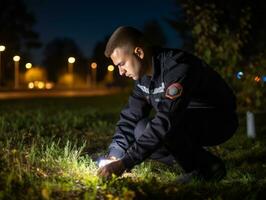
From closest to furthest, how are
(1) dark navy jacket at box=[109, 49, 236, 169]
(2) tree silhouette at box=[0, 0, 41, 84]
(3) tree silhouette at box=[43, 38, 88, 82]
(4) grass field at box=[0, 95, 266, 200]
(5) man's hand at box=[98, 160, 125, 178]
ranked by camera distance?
(4) grass field at box=[0, 95, 266, 200]
(5) man's hand at box=[98, 160, 125, 178]
(1) dark navy jacket at box=[109, 49, 236, 169]
(2) tree silhouette at box=[0, 0, 41, 84]
(3) tree silhouette at box=[43, 38, 88, 82]

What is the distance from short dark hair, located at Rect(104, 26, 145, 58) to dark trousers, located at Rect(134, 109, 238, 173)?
0.68 metres

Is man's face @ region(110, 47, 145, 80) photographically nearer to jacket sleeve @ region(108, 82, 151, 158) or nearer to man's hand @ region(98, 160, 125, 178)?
jacket sleeve @ region(108, 82, 151, 158)

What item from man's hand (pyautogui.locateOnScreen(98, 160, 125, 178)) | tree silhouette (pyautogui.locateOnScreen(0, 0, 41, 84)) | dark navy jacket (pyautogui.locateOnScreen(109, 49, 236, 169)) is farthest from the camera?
tree silhouette (pyautogui.locateOnScreen(0, 0, 41, 84))

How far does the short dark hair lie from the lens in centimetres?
397

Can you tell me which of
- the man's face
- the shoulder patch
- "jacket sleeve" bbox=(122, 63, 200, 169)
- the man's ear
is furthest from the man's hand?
the man's ear

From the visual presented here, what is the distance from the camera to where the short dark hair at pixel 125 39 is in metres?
3.97

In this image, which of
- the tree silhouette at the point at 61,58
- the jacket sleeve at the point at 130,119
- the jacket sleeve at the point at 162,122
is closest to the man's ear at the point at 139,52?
the jacket sleeve at the point at 162,122

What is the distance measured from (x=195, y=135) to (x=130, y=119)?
23.1 inches

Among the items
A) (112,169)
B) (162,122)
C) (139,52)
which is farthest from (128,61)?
(112,169)

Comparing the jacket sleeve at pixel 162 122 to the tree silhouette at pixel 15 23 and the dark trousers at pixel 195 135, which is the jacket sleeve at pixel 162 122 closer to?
the dark trousers at pixel 195 135

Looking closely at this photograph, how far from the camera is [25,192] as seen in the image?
346 centimetres

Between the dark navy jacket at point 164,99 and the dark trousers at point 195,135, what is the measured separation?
8 centimetres

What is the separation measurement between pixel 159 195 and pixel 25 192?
0.88 metres

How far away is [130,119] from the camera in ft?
15.3
